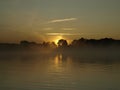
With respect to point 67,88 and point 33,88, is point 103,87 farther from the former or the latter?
point 33,88

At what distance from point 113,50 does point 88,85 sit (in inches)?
6319

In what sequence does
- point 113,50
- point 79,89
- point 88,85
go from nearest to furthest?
point 79,89 → point 88,85 → point 113,50

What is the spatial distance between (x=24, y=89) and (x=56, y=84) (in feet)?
8.67

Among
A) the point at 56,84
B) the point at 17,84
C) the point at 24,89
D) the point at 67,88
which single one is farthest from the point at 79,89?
the point at 17,84

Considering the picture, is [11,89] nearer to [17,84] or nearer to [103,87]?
[17,84]

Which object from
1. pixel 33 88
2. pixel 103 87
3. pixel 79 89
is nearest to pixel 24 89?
pixel 33 88

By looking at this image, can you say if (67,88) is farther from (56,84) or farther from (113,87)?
(113,87)

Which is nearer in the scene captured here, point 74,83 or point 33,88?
point 33,88

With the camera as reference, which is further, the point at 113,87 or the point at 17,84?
the point at 17,84

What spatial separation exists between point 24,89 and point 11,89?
2.95 feet

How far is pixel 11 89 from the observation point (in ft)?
63.1

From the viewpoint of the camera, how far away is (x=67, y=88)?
63.2ft

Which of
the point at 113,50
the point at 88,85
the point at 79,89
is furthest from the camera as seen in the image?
the point at 113,50

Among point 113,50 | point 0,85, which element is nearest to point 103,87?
point 0,85
